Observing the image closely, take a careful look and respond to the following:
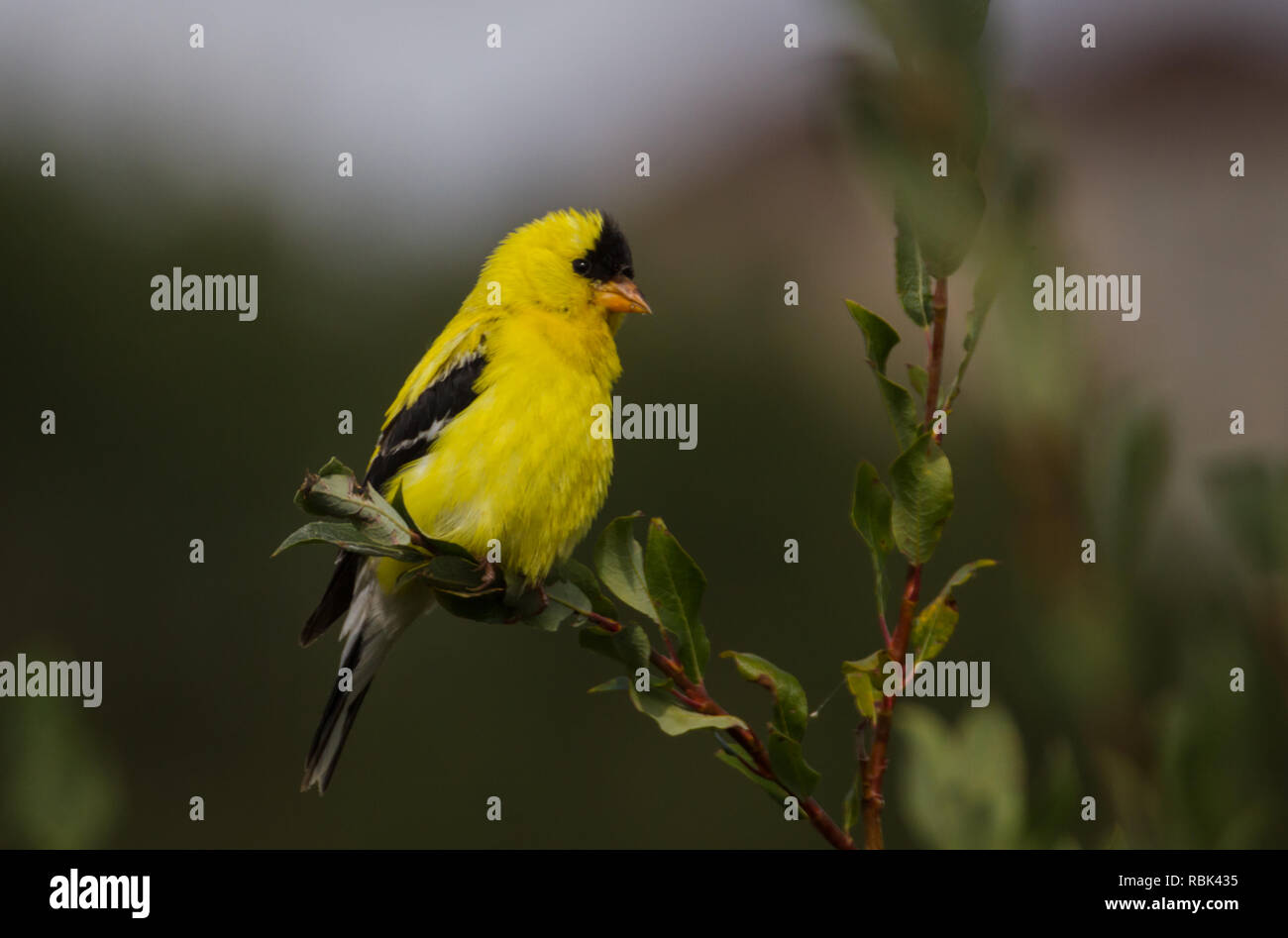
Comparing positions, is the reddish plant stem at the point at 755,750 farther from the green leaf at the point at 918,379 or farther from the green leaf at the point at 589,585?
the green leaf at the point at 918,379

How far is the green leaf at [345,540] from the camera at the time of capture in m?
1.36

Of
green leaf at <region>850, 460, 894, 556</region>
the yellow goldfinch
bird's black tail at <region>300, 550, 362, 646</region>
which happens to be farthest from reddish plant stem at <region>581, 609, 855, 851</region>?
bird's black tail at <region>300, 550, 362, 646</region>

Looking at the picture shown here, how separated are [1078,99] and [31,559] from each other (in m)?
8.82

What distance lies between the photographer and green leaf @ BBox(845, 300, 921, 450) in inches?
44.3

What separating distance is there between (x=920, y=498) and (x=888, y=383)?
11 centimetres

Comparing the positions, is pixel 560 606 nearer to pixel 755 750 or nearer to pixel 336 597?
pixel 755 750

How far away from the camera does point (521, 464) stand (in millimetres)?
3117

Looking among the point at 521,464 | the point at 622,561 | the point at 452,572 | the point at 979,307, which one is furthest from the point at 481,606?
the point at 521,464

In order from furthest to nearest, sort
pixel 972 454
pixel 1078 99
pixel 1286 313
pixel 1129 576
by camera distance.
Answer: pixel 1078 99, pixel 972 454, pixel 1286 313, pixel 1129 576

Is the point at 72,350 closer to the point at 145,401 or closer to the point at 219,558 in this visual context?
the point at 145,401

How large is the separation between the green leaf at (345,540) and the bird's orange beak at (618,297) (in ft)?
6.80

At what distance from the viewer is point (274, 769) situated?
23.0 ft

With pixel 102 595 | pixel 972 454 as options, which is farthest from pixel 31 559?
pixel 972 454

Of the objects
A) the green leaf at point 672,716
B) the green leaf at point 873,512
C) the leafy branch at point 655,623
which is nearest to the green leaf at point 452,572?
the leafy branch at point 655,623
